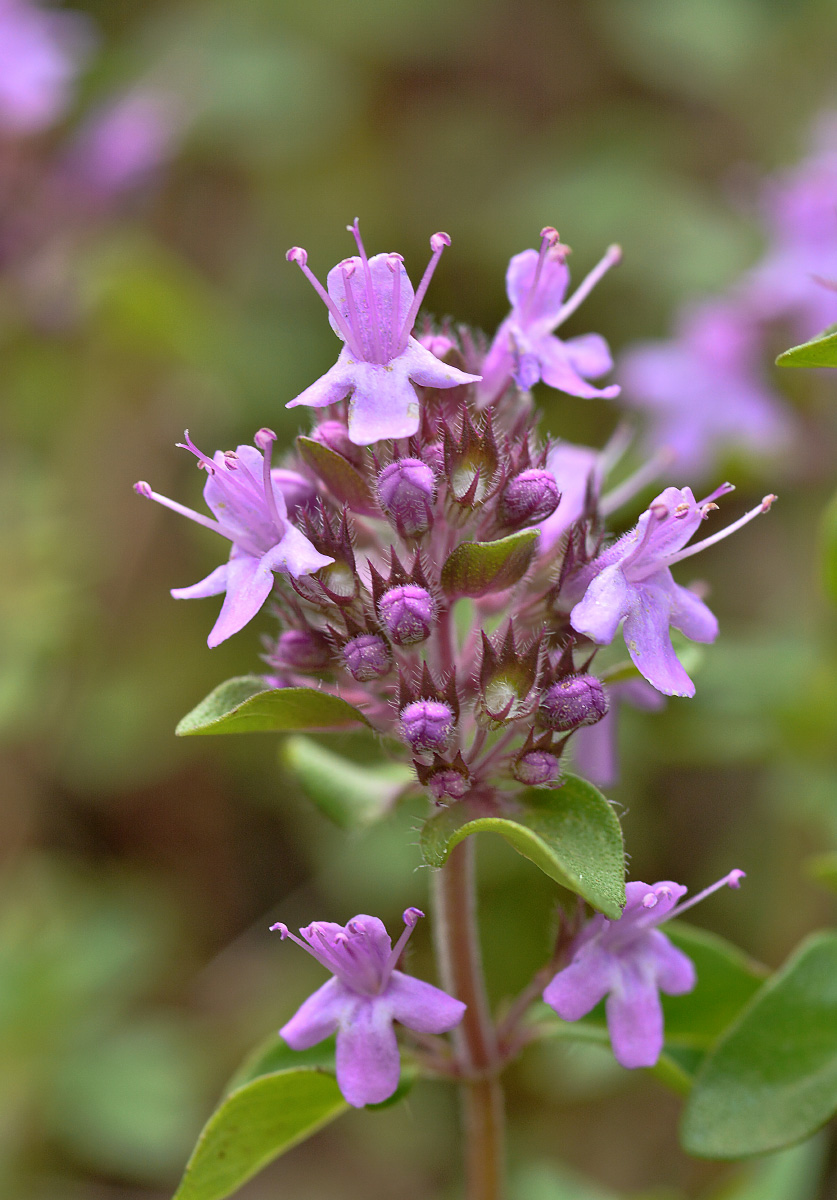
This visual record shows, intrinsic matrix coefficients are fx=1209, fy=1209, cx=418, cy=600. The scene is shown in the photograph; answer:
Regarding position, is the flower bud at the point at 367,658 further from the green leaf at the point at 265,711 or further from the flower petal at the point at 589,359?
the flower petal at the point at 589,359

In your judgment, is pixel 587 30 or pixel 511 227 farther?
pixel 587 30

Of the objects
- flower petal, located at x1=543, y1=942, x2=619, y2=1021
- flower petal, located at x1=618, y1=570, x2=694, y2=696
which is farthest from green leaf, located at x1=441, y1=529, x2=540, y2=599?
flower petal, located at x1=543, y1=942, x2=619, y2=1021

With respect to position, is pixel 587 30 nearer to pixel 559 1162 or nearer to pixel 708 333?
pixel 708 333

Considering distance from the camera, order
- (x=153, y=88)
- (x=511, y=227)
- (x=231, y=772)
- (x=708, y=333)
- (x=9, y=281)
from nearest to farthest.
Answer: (x=708, y=333), (x=9, y=281), (x=231, y=772), (x=153, y=88), (x=511, y=227)

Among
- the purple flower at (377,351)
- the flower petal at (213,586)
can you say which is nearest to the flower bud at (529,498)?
the purple flower at (377,351)

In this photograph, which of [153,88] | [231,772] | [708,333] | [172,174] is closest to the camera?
[708,333]

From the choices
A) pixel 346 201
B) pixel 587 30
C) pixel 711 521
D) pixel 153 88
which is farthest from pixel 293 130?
pixel 711 521

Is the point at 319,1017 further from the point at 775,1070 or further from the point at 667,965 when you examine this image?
the point at 775,1070

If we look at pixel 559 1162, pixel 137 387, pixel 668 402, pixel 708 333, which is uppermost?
pixel 708 333
